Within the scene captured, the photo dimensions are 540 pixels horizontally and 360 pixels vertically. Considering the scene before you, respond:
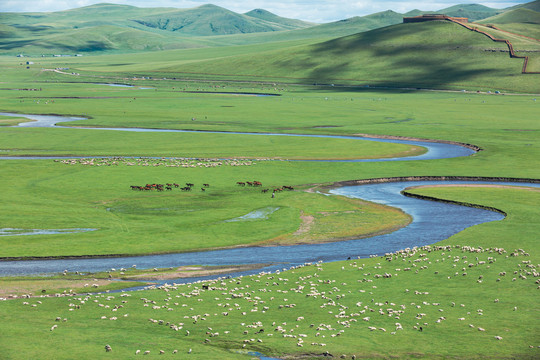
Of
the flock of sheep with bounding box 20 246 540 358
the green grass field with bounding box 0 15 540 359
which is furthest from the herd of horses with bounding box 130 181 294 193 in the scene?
the flock of sheep with bounding box 20 246 540 358

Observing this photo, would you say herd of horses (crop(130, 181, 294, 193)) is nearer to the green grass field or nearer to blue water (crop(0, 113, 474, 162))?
the green grass field

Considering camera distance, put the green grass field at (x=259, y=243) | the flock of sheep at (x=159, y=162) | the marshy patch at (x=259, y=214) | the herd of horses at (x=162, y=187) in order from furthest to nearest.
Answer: the flock of sheep at (x=159, y=162) < the herd of horses at (x=162, y=187) < the marshy patch at (x=259, y=214) < the green grass field at (x=259, y=243)

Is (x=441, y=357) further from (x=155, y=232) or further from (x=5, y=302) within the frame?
(x=155, y=232)

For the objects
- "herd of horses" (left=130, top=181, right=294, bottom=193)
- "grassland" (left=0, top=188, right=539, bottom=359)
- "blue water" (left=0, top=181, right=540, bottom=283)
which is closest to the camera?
"grassland" (left=0, top=188, right=539, bottom=359)

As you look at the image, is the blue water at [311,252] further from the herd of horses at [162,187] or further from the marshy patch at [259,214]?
the herd of horses at [162,187]

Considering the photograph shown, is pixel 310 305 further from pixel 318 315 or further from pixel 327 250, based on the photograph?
pixel 327 250

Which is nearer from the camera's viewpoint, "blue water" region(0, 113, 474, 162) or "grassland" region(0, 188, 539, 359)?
"grassland" region(0, 188, 539, 359)

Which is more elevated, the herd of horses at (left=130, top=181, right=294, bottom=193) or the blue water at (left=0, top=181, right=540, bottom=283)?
the herd of horses at (left=130, top=181, right=294, bottom=193)

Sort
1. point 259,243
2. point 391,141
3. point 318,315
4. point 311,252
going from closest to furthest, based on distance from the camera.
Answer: point 318,315 → point 311,252 → point 259,243 → point 391,141

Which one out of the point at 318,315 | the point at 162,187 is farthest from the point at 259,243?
the point at 162,187

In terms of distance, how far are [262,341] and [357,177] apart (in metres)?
49.8

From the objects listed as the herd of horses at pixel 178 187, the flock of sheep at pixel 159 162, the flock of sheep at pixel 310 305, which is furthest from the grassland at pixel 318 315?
the flock of sheep at pixel 159 162

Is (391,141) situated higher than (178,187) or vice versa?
(178,187)

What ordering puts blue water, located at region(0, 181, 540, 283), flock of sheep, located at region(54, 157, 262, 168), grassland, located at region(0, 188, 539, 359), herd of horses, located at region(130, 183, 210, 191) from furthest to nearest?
flock of sheep, located at region(54, 157, 262, 168) → herd of horses, located at region(130, 183, 210, 191) → blue water, located at region(0, 181, 540, 283) → grassland, located at region(0, 188, 539, 359)
